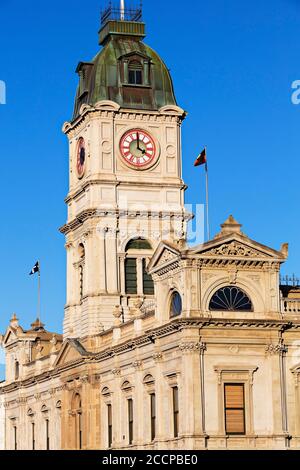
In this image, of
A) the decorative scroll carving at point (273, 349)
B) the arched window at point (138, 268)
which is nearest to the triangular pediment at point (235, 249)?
the decorative scroll carving at point (273, 349)

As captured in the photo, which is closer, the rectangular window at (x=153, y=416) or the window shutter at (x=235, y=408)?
the window shutter at (x=235, y=408)

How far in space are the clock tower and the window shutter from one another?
2115 cm

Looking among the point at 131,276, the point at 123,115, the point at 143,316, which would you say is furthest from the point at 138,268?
the point at 143,316

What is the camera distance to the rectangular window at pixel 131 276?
107 metres

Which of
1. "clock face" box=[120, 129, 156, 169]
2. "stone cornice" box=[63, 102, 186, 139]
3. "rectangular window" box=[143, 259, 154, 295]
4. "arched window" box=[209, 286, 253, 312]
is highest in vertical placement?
"stone cornice" box=[63, 102, 186, 139]

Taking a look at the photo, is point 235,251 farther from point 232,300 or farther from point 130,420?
point 130,420

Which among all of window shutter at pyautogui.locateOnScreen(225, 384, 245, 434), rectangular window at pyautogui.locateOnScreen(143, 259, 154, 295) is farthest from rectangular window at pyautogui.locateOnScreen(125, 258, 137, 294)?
window shutter at pyautogui.locateOnScreen(225, 384, 245, 434)

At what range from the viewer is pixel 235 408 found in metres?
83.9

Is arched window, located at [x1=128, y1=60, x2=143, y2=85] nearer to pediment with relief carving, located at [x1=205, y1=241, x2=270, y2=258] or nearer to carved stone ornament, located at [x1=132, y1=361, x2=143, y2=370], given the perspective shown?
carved stone ornament, located at [x1=132, y1=361, x2=143, y2=370]

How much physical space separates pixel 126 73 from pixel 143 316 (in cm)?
2396

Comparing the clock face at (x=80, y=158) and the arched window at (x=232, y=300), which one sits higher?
the clock face at (x=80, y=158)

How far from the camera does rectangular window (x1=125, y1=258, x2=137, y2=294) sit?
10681cm

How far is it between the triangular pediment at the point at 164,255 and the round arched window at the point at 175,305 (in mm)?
2097

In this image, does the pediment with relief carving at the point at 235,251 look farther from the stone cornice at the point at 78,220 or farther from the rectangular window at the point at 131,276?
the stone cornice at the point at 78,220
